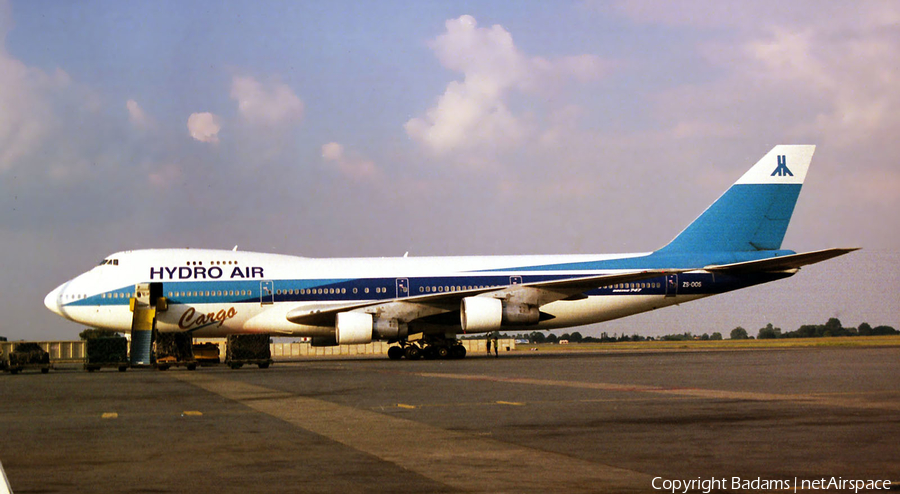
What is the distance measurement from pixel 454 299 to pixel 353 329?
3.62 meters

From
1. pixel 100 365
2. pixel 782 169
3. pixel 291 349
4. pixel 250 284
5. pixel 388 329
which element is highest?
pixel 782 169

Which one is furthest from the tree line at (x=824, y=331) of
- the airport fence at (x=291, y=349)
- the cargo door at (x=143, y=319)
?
the cargo door at (x=143, y=319)

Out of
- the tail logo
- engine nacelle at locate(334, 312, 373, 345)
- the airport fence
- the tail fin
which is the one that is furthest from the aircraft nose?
the tail logo

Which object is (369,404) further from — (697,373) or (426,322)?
(426,322)

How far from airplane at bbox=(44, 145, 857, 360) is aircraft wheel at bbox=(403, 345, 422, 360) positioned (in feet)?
0.12

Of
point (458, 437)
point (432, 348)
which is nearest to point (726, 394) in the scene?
point (458, 437)

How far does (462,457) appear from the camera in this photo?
7191mm

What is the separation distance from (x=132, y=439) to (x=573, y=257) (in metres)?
26.1

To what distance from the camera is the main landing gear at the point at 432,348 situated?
33.2m

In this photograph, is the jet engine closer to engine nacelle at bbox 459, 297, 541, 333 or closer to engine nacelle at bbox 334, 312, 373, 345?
engine nacelle at bbox 334, 312, 373, 345

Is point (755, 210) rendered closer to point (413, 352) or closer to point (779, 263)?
point (779, 263)

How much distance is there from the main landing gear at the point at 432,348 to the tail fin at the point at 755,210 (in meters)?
8.96

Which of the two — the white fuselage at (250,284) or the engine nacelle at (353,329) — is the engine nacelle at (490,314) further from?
the engine nacelle at (353,329)

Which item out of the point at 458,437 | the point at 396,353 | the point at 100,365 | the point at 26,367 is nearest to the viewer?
the point at 458,437
